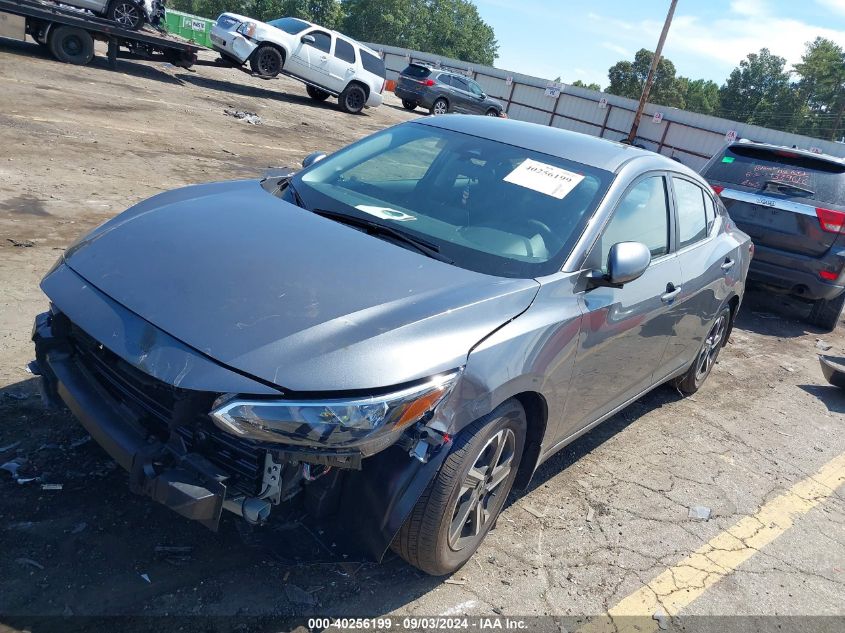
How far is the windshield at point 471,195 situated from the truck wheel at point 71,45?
13.6 m

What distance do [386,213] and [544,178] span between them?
851mm

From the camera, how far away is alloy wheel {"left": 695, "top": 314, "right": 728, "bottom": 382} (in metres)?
5.51

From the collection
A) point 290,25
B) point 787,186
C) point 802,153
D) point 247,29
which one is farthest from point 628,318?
point 290,25

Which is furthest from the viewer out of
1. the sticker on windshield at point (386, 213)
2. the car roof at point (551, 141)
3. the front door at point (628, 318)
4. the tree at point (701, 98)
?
the tree at point (701, 98)

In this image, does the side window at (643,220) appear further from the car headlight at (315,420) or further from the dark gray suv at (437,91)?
the dark gray suv at (437,91)

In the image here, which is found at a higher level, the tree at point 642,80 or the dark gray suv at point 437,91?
the tree at point 642,80

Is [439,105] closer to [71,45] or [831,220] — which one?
[71,45]

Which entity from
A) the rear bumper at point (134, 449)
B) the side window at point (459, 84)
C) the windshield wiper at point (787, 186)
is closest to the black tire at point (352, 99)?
the side window at point (459, 84)

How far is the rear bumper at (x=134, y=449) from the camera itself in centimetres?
240

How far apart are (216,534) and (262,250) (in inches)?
47.5

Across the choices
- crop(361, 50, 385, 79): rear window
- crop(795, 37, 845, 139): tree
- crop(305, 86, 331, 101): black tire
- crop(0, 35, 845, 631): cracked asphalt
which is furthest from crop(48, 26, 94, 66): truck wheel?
crop(795, 37, 845, 139): tree

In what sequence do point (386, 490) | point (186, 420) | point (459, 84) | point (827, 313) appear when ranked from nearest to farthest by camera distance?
point (186, 420)
point (386, 490)
point (827, 313)
point (459, 84)

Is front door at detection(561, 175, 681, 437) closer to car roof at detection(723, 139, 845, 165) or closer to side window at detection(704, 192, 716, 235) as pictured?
side window at detection(704, 192, 716, 235)

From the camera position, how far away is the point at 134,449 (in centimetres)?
251
